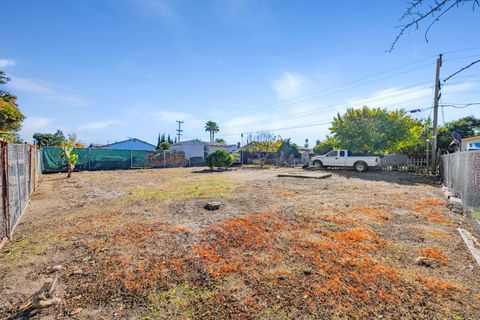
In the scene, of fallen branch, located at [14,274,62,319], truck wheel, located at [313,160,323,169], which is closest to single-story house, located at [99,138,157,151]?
truck wheel, located at [313,160,323,169]

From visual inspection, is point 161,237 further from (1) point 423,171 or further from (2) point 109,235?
(1) point 423,171

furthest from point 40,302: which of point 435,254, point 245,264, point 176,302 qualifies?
point 435,254

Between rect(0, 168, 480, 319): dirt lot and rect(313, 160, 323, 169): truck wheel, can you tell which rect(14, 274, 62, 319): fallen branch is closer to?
rect(0, 168, 480, 319): dirt lot

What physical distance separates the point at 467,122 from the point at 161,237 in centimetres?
3757

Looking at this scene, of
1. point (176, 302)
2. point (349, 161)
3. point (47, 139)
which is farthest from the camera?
point (47, 139)

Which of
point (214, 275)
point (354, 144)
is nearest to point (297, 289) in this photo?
point (214, 275)

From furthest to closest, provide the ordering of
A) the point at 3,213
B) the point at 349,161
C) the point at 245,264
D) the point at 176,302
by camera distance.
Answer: the point at 349,161 → the point at 3,213 → the point at 245,264 → the point at 176,302

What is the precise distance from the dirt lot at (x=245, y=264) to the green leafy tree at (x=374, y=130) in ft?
52.1

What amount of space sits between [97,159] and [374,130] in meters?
25.2

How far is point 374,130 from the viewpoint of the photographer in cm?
2011

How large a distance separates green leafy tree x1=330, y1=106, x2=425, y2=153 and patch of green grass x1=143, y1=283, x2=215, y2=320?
21.5 meters

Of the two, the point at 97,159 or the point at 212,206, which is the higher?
the point at 97,159

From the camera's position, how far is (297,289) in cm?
268

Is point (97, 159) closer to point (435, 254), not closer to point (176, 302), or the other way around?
point (176, 302)
